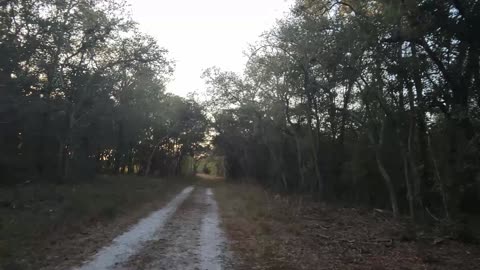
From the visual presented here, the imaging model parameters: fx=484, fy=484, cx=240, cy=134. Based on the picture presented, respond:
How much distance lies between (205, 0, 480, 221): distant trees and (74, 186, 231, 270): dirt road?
21.9 ft

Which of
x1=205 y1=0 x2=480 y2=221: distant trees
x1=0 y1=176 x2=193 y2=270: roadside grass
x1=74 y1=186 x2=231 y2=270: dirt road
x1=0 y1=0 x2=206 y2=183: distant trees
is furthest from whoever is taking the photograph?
x1=0 y1=0 x2=206 y2=183: distant trees

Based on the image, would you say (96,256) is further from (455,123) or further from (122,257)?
(455,123)

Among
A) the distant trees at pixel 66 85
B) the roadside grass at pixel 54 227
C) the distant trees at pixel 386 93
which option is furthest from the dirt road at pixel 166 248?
the distant trees at pixel 66 85

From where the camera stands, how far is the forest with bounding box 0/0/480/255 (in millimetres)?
13383

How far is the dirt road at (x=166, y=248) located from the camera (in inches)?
374

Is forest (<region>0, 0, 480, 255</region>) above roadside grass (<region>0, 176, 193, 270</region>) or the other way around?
above

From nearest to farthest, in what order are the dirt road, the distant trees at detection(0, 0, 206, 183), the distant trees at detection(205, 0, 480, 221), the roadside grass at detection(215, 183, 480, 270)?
1. the dirt road
2. the roadside grass at detection(215, 183, 480, 270)
3. the distant trees at detection(205, 0, 480, 221)
4. the distant trees at detection(0, 0, 206, 183)

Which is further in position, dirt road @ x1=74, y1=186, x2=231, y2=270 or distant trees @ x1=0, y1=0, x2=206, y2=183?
distant trees @ x1=0, y1=0, x2=206, y2=183

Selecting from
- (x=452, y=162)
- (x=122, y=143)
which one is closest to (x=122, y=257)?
(x=452, y=162)

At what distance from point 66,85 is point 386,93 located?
975 inches

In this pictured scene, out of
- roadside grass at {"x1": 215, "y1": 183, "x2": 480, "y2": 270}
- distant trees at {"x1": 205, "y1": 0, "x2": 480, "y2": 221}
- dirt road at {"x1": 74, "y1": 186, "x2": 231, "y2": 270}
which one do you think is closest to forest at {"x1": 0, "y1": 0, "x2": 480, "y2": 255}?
distant trees at {"x1": 205, "y1": 0, "x2": 480, "y2": 221}

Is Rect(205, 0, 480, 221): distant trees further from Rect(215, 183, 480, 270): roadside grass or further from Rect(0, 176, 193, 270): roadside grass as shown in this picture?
Rect(0, 176, 193, 270): roadside grass

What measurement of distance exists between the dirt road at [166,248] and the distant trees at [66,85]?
37.9 feet

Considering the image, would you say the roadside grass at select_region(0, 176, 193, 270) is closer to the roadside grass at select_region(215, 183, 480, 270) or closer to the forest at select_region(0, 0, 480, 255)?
the roadside grass at select_region(215, 183, 480, 270)
